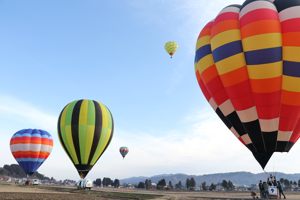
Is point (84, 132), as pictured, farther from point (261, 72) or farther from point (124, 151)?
point (124, 151)

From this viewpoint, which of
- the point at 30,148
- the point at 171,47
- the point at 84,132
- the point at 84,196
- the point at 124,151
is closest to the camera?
the point at 84,196

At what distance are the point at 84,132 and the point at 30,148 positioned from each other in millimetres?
19350

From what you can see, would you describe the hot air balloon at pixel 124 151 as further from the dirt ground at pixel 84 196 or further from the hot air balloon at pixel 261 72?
the hot air balloon at pixel 261 72

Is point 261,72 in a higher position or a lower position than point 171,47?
lower

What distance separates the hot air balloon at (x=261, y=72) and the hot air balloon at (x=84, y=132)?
15.6 meters

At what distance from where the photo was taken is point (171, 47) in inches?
1379

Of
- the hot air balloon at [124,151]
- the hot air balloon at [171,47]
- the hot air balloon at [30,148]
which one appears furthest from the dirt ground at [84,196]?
the hot air balloon at [124,151]

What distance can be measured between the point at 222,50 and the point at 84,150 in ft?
55.6

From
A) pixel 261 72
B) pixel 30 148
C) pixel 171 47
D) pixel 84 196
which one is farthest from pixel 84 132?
pixel 30 148

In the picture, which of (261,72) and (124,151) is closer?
(261,72)

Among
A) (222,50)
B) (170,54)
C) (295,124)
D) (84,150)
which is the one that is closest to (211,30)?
(222,50)

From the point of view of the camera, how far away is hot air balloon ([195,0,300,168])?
18.3m

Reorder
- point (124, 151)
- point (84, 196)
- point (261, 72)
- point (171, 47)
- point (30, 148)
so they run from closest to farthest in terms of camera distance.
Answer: point (261, 72) < point (84, 196) < point (171, 47) < point (30, 148) < point (124, 151)

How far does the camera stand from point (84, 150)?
31656mm
